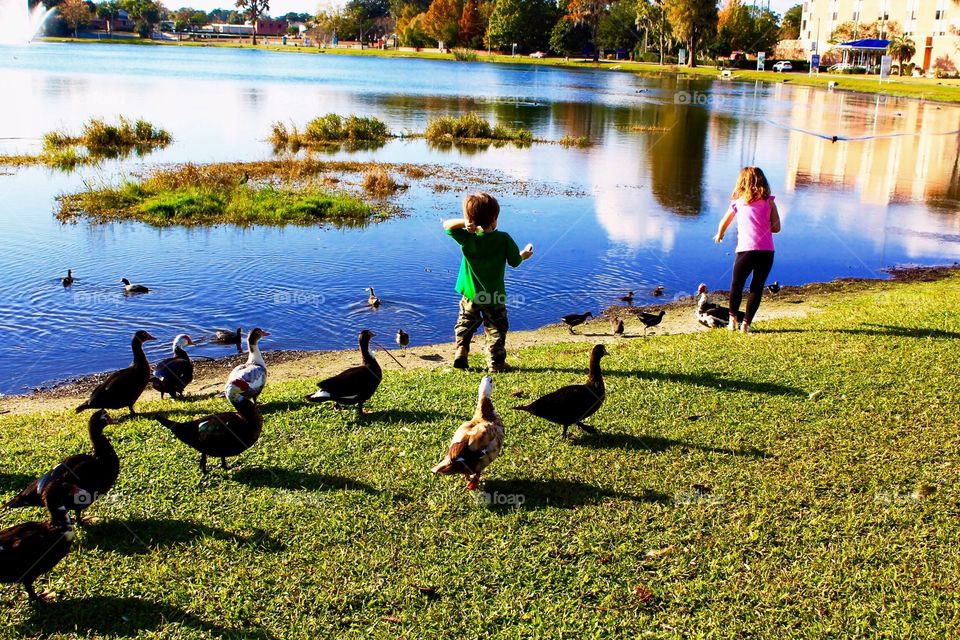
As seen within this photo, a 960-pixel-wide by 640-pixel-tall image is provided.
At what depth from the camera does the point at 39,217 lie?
68.1 feet

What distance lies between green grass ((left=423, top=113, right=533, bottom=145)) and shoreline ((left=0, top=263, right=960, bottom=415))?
25.0 m

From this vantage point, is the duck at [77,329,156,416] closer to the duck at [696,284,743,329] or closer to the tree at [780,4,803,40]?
the duck at [696,284,743,329]

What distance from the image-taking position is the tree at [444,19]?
148 m

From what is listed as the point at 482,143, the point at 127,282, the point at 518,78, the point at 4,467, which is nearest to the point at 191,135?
the point at 482,143

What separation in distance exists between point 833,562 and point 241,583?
3.80m

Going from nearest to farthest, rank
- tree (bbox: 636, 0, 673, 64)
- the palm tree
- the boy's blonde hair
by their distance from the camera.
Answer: the boy's blonde hair, the palm tree, tree (bbox: 636, 0, 673, 64)

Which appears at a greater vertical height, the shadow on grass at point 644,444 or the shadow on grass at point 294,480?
the shadow on grass at point 644,444

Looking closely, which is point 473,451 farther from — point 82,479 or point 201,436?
point 82,479

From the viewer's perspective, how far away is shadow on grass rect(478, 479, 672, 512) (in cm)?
582

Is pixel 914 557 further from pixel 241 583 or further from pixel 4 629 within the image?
pixel 4 629

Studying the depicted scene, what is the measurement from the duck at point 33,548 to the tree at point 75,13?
169 m

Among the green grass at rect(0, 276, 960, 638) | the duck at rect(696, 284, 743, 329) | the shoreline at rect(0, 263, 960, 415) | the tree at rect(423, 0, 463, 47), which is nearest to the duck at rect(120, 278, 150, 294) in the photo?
the shoreline at rect(0, 263, 960, 415)

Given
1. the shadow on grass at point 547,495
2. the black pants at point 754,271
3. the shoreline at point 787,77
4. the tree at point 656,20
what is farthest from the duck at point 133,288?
the tree at point 656,20

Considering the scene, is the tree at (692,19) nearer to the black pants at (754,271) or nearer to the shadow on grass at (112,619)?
the black pants at (754,271)
